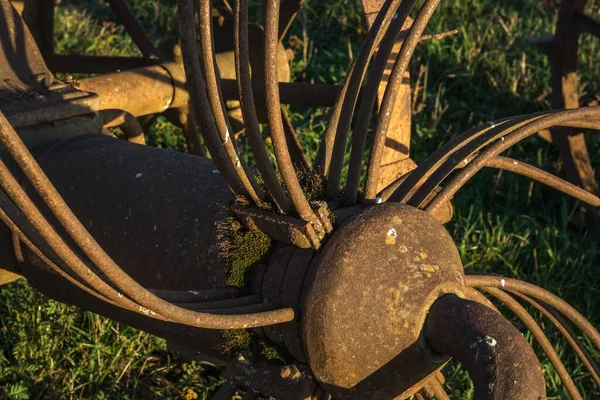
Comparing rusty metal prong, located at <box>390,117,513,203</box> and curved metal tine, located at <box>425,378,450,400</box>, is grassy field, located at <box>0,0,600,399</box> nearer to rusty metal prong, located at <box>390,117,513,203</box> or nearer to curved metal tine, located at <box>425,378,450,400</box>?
curved metal tine, located at <box>425,378,450,400</box>

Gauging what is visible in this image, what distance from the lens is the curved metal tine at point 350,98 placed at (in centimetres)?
177

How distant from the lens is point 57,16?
5.23m

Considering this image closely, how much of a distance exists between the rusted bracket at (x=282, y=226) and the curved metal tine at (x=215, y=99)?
1.4 inches

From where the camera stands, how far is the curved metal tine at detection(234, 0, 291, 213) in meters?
1.62

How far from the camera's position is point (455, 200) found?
404 centimetres

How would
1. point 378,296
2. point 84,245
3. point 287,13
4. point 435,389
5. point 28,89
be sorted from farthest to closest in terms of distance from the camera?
point 287,13 → point 28,89 → point 435,389 → point 378,296 → point 84,245

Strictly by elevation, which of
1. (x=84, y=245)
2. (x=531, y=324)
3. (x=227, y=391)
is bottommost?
(x=227, y=391)

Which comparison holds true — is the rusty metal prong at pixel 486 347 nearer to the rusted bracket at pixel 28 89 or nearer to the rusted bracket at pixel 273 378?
the rusted bracket at pixel 273 378

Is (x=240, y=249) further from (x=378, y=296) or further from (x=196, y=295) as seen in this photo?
(x=378, y=296)

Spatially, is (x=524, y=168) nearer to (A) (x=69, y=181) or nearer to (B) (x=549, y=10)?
(A) (x=69, y=181)

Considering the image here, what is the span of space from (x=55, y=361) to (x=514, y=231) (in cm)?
189

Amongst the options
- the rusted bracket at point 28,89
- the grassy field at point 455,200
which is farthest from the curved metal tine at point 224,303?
the grassy field at point 455,200

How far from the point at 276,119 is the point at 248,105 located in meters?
0.07

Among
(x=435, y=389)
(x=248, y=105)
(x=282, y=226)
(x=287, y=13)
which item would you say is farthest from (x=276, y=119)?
(x=287, y=13)
